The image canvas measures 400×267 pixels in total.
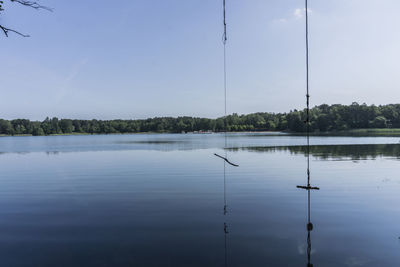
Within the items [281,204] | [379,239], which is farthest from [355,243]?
[281,204]

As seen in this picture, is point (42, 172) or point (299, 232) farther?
point (42, 172)

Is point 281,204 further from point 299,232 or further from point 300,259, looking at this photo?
point 300,259

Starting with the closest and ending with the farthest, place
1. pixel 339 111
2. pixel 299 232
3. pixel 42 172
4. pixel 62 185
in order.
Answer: pixel 299 232, pixel 62 185, pixel 42 172, pixel 339 111

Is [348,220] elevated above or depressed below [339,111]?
below

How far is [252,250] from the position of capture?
25.5ft

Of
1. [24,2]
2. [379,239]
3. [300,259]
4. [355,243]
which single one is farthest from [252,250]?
[24,2]

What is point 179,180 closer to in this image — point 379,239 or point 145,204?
point 145,204

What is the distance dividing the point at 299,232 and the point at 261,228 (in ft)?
3.92

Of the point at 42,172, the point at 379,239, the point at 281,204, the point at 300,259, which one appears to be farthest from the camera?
the point at 42,172

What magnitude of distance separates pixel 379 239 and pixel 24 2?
1086cm

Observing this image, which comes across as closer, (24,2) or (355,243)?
(24,2)

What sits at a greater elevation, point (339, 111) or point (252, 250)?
point (339, 111)

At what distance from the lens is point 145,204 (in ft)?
42.7

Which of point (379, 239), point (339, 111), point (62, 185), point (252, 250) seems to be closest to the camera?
point (252, 250)
